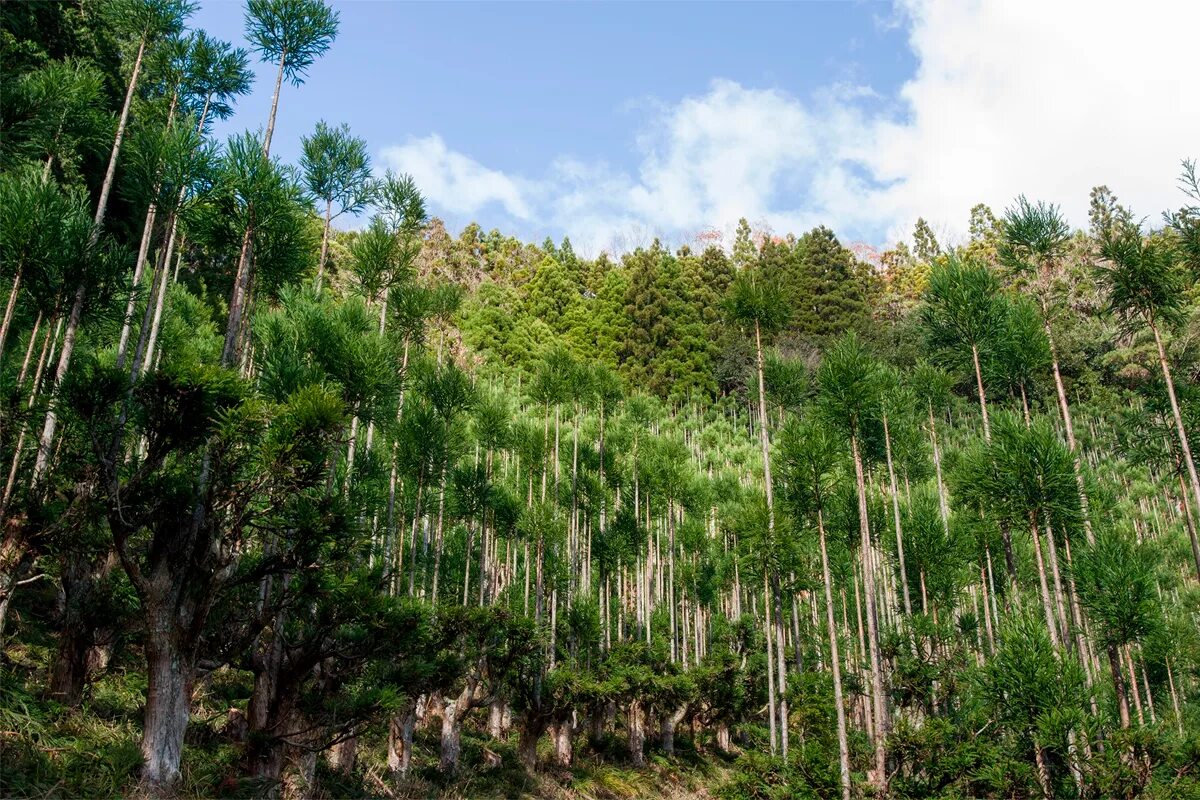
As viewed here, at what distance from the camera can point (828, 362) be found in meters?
16.9

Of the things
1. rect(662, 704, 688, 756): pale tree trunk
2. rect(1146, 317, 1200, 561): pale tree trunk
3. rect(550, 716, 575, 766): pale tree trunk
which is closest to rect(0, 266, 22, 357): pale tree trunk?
rect(550, 716, 575, 766): pale tree trunk

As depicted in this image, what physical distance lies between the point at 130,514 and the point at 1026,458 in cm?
1706

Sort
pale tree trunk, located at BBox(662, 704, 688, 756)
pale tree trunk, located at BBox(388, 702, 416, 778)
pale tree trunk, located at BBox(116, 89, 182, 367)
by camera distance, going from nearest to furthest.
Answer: pale tree trunk, located at BBox(116, 89, 182, 367)
pale tree trunk, located at BBox(388, 702, 416, 778)
pale tree trunk, located at BBox(662, 704, 688, 756)

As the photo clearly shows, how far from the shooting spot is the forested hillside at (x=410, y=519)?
786cm

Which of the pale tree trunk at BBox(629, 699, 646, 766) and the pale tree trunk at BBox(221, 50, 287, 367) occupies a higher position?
the pale tree trunk at BBox(221, 50, 287, 367)

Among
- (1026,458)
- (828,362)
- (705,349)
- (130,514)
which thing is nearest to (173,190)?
(130,514)

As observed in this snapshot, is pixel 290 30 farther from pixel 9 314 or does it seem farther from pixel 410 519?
pixel 410 519

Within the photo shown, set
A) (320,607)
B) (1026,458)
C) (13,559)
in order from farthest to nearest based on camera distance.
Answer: (1026,458) < (320,607) < (13,559)

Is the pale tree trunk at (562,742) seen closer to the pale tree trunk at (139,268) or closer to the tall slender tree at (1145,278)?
the pale tree trunk at (139,268)

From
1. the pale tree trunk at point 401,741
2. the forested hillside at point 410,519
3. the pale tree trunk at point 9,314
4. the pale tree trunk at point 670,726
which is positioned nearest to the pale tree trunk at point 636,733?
the forested hillside at point 410,519

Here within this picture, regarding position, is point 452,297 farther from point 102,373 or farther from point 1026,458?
point 1026,458

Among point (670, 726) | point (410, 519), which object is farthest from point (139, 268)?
point (670, 726)

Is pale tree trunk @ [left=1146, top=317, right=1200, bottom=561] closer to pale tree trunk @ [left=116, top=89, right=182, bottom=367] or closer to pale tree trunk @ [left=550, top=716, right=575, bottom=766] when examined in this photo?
pale tree trunk @ [left=550, top=716, right=575, bottom=766]

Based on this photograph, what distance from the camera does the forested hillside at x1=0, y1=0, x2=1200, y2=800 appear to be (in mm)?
7855
